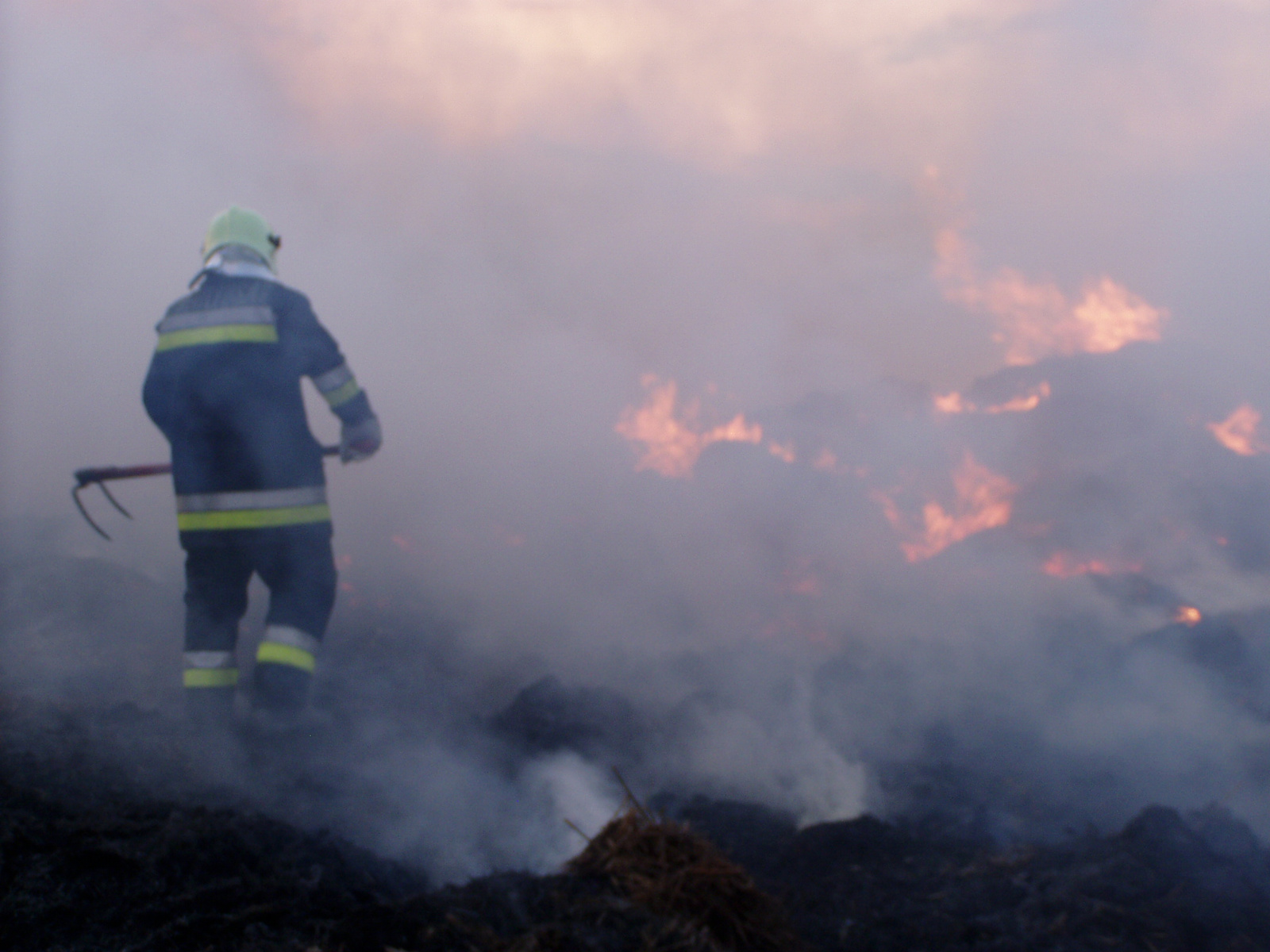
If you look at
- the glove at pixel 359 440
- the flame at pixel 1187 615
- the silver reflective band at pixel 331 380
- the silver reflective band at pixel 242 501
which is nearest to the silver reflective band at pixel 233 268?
the silver reflective band at pixel 331 380

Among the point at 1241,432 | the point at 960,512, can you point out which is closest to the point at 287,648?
the point at 960,512

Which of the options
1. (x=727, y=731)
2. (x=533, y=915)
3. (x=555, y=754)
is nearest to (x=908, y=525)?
(x=727, y=731)

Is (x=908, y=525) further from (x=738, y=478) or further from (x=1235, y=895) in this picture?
(x=1235, y=895)

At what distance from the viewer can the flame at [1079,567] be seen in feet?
20.7

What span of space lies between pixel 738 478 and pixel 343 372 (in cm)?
425

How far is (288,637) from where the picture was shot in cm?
337

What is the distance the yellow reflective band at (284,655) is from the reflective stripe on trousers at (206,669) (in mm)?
206

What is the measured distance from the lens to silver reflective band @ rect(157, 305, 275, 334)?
336 cm

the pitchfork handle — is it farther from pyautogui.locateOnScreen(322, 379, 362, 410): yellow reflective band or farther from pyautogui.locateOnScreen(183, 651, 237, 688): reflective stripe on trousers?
pyautogui.locateOnScreen(183, 651, 237, 688): reflective stripe on trousers

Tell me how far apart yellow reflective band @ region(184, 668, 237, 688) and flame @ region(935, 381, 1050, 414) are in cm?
603

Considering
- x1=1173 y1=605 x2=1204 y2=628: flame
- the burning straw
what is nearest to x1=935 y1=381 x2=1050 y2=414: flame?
x1=1173 y1=605 x2=1204 y2=628: flame

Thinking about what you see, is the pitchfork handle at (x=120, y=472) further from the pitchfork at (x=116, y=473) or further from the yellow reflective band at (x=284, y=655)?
the yellow reflective band at (x=284, y=655)

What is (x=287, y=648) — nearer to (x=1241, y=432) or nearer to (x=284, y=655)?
(x=284, y=655)

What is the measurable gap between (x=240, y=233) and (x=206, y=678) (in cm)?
184
